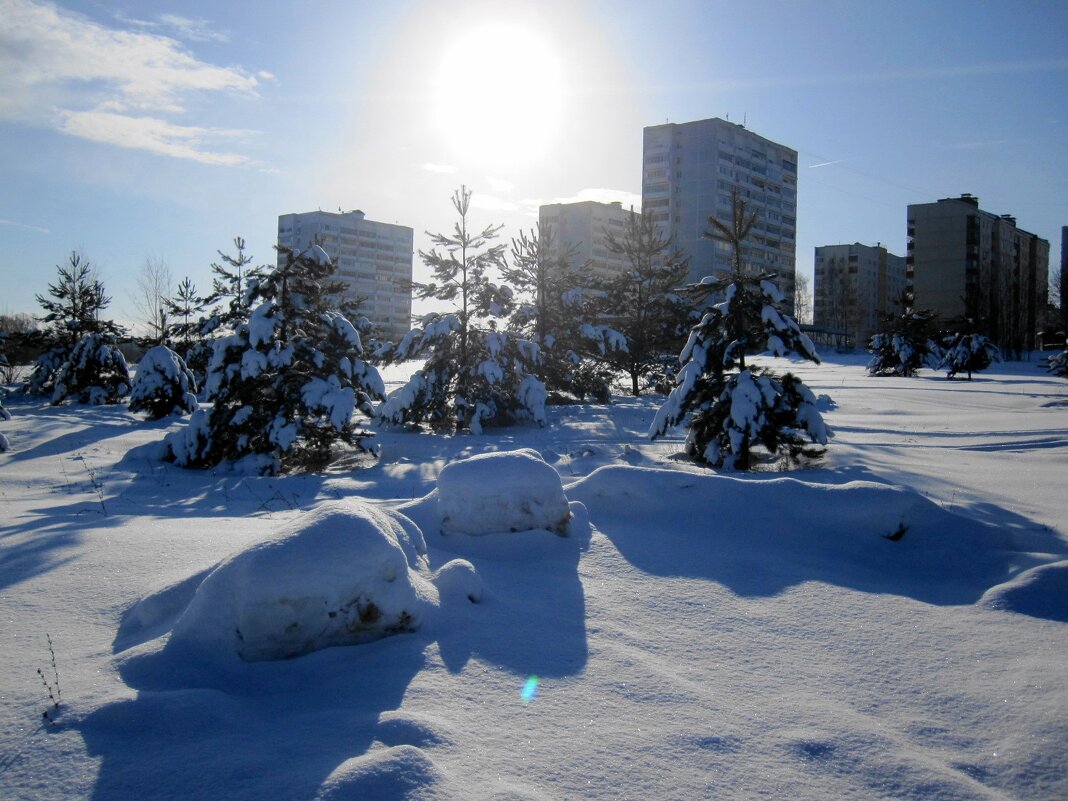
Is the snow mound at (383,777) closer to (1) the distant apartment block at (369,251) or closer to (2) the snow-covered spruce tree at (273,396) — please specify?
(2) the snow-covered spruce tree at (273,396)

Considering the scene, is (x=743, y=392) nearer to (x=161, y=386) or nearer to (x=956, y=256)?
(x=161, y=386)

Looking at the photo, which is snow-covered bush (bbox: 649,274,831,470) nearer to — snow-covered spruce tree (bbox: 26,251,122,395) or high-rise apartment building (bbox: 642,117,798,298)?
snow-covered spruce tree (bbox: 26,251,122,395)

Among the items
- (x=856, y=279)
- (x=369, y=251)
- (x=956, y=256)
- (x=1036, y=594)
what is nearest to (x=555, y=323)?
(x=1036, y=594)

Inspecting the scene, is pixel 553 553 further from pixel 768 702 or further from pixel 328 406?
pixel 328 406

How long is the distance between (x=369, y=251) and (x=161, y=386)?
296ft

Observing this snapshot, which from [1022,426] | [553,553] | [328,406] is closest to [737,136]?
[1022,426]

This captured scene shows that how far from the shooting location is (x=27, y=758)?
218 centimetres

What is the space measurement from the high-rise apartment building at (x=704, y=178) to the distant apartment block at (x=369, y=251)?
37314 mm

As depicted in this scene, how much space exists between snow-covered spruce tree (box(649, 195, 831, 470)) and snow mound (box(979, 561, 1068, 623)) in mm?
5061

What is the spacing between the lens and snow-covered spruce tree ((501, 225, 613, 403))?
2120 cm

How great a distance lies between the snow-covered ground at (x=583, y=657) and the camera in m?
2.24

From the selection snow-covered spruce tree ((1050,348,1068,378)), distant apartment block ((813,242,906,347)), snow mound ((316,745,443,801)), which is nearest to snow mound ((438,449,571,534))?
snow mound ((316,745,443,801))

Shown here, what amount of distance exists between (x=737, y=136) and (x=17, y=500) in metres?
81.4

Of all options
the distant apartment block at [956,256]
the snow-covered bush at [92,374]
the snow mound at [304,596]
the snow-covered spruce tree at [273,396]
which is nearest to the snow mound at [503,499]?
the snow mound at [304,596]
